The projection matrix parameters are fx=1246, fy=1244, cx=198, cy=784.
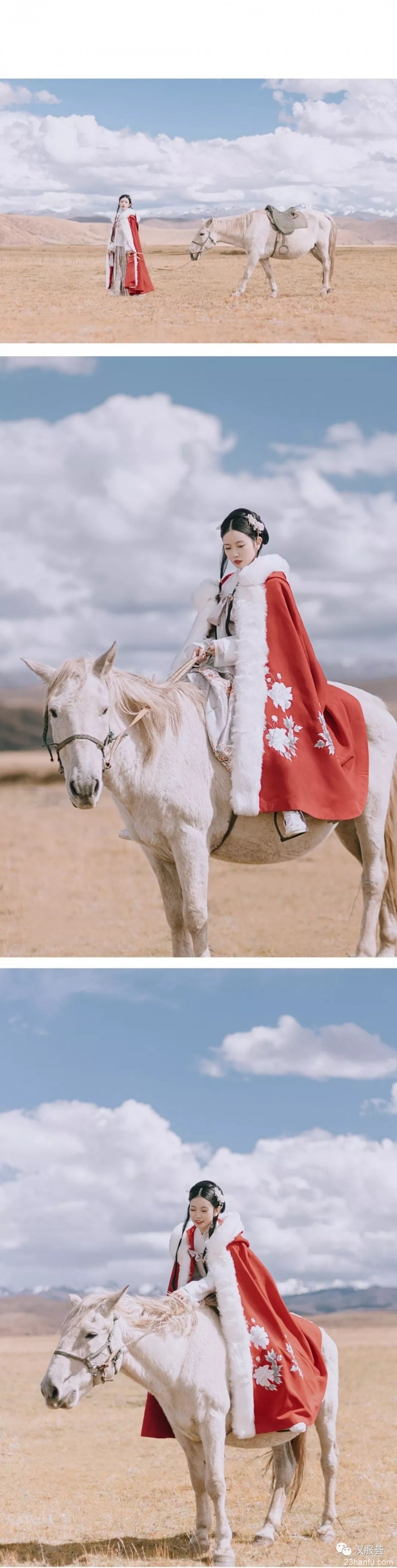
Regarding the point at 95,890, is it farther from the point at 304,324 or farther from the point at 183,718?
the point at 183,718

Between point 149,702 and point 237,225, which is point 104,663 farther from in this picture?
point 237,225

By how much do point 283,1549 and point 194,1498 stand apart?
0.90 metres

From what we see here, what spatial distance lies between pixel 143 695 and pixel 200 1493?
230 centimetres

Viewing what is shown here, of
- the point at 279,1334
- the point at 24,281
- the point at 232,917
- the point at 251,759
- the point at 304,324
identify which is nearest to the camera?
the point at 251,759

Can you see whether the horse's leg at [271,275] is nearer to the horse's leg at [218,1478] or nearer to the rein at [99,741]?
the rein at [99,741]

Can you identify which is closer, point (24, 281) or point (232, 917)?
point (24, 281)

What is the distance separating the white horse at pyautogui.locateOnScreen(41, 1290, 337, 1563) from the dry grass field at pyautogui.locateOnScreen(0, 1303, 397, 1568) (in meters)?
0.32

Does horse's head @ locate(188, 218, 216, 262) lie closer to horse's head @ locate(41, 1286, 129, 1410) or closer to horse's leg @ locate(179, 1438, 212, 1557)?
horse's head @ locate(41, 1286, 129, 1410)

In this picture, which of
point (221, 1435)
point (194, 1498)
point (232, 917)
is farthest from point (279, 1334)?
point (232, 917)

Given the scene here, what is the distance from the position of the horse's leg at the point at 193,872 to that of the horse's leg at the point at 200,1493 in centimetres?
152

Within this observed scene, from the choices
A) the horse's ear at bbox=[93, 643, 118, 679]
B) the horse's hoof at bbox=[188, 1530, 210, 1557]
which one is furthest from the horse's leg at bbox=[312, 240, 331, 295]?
the horse's hoof at bbox=[188, 1530, 210, 1557]

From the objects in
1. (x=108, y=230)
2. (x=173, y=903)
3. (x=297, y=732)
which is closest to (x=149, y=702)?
(x=297, y=732)

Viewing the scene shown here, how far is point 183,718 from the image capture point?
3.29 meters

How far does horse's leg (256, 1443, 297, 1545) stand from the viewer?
3.77 metres
